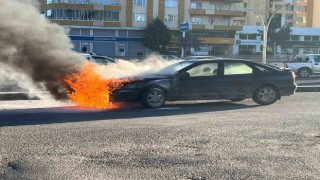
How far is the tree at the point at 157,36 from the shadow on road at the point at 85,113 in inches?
2142

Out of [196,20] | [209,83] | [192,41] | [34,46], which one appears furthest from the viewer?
[196,20]

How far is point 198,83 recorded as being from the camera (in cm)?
1198

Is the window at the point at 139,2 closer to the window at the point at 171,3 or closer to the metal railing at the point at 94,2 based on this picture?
the metal railing at the point at 94,2

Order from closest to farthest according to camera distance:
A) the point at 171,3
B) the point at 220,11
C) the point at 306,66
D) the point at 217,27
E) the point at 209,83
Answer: the point at 209,83 → the point at 306,66 → the point at 171,3 → the point at 220,11 → the point at 217,27

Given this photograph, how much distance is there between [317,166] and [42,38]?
24.2 feet

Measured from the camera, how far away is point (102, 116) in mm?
10055

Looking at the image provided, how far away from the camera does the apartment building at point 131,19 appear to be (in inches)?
2657

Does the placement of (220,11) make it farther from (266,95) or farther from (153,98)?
(153,98)

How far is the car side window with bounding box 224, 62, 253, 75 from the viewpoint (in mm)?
12375

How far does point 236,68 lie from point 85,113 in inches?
178

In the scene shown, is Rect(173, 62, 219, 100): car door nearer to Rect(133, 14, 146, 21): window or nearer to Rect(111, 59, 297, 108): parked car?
Rect(111, 59, 297, 108): parked car

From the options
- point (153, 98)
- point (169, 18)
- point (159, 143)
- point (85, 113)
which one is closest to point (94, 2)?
point (169, 18)

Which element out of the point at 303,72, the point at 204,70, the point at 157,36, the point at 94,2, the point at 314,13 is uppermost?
the point at 314,13

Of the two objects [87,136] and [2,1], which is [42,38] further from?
[87,136]
